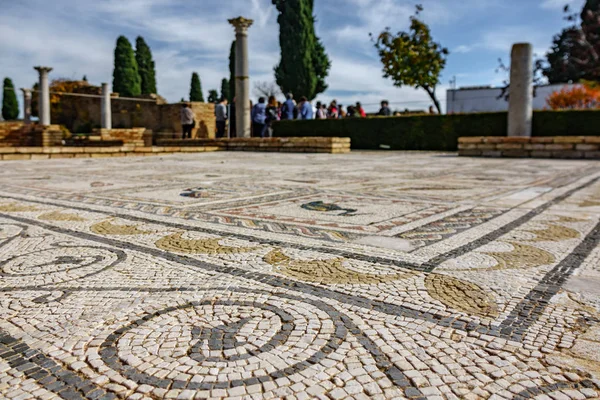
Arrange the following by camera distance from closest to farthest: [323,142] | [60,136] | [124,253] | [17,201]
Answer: [124,253] < [17,201] < [323,142] < [60,136]

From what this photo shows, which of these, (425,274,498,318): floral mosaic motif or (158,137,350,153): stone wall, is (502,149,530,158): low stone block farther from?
(425,274,498,318): floral mosaic motif

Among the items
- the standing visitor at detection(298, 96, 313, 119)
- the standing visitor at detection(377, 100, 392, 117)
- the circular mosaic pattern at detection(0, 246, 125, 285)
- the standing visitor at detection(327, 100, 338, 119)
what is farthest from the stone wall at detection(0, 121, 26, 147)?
the circular mosaic pattern at detection(0, 246, 125, 285)

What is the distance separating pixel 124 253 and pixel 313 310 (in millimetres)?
1038

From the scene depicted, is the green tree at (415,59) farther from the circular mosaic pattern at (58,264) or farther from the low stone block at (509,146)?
the circular mosaic pattern at (58,264)

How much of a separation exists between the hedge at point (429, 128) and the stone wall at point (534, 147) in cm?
189

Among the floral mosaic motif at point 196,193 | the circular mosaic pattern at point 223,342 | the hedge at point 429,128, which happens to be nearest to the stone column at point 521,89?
the hedge at point 429,128

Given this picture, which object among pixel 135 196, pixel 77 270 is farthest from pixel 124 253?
pixel 135 196

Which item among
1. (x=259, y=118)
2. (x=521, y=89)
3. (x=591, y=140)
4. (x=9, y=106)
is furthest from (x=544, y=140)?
(x=9, y=106)

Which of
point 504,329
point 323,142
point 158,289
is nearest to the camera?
point 504,329

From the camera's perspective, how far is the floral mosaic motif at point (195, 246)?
7.29 ft

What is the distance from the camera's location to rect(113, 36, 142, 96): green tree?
30.8 meters

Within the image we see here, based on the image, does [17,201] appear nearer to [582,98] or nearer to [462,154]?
[462,154]

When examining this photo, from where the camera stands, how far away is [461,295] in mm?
1660

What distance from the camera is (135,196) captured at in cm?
402
